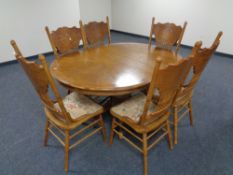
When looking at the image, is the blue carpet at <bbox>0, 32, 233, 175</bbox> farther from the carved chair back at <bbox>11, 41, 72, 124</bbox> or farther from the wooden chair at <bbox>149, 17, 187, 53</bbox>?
the wooden chair at <bbox>149, 17, 187, 53</bbox>

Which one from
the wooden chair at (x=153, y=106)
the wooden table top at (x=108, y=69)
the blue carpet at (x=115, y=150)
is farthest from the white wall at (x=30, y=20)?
the wooden chair at (x=153, y=106)

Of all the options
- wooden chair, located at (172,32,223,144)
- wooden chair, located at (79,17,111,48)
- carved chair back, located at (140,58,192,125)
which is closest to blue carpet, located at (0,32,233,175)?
wooden chair, located at (172,32,223,144)

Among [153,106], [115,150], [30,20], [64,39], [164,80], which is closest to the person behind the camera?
[164,80]

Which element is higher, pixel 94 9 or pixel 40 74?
pixel 40 74

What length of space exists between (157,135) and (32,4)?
3359 mm

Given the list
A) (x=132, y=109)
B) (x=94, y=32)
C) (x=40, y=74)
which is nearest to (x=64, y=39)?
(x=94, y=32)

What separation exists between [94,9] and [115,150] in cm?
457

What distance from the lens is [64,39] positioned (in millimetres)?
2086

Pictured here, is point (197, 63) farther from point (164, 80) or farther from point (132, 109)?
point (132, 109)

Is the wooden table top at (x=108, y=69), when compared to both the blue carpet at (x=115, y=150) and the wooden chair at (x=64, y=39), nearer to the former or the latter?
the wooden chair at (x=64, y=39)

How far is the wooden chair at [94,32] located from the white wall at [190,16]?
258cm

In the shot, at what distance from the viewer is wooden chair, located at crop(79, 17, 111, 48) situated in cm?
224

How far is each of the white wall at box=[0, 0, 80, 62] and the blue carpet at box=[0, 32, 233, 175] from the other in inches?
63.4

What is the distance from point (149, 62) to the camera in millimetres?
1668
